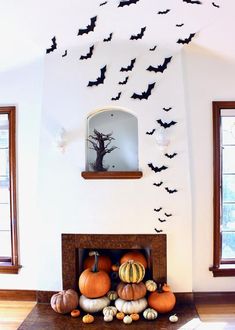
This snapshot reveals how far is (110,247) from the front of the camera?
2.88 meters

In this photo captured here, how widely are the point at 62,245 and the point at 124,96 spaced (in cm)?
148

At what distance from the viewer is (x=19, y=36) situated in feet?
8.14

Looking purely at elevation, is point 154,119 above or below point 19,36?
below

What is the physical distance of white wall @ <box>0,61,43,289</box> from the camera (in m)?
2.99

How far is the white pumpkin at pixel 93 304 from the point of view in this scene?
2688 millimetres

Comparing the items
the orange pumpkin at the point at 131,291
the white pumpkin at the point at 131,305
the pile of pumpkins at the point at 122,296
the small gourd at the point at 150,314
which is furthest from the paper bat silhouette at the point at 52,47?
the small gourd at the point at 150,314

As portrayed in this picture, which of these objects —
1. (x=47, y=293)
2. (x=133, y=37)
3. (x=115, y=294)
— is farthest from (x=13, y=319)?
(x=133, y=37)

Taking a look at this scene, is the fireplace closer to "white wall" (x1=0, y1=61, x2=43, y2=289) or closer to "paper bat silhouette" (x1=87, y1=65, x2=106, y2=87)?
"white wall" (x1=0, y1=61, x2=43, y2=289)

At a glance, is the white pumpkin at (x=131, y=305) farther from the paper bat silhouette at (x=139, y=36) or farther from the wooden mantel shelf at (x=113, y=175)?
the paper bat silhouette at (x=139, y=36)

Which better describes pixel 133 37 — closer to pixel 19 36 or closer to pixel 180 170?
Result: pixel 19 36

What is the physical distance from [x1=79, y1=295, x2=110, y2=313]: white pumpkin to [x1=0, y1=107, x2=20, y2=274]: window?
77 centimetres

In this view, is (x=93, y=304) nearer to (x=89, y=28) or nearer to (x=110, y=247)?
(x=110, y=247)

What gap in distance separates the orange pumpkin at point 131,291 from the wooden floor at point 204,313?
0.45 m

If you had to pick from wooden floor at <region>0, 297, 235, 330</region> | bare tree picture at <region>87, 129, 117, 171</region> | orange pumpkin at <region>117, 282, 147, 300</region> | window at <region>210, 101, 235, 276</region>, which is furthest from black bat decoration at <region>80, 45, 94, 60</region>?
wooden floor at <region>0, 297, 235, 330</region>
